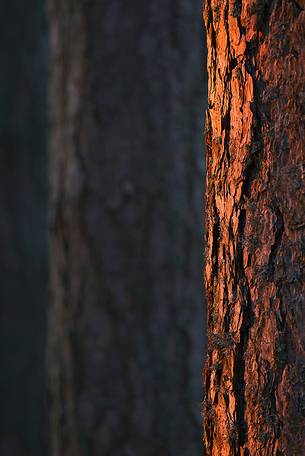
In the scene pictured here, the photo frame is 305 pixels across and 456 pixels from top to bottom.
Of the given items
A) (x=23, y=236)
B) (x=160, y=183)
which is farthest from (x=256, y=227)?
(x=23, y=236)

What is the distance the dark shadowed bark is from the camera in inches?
363

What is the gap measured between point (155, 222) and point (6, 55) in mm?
5894

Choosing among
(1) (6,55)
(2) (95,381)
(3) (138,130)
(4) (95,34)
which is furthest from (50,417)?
(1) (6,55)

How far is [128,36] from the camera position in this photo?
4.23 meters

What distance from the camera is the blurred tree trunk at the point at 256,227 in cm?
159

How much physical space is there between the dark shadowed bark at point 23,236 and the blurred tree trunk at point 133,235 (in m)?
5.03

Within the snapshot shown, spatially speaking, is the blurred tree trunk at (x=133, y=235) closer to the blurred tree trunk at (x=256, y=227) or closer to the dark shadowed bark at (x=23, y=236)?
the blurred tree trunk at (x=256, y=227)

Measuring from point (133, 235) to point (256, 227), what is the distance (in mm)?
2523

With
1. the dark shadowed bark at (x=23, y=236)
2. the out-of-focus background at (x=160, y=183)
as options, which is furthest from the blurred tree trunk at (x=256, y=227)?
the dark shadowed bark at (x=23, y=236)

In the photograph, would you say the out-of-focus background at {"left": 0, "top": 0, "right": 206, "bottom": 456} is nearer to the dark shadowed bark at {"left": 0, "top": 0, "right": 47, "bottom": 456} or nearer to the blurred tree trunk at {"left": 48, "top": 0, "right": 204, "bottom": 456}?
the blurred tree trunk at {"left": 48, "top": 0, "right": 204, "bottom": 456}

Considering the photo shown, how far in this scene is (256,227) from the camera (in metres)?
1.67

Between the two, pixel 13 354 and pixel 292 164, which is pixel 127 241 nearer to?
pixel 292 164

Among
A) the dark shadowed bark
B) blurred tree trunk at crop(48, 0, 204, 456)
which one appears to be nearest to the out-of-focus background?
blurred tree trunk at crop(48, 0, 204, 456)

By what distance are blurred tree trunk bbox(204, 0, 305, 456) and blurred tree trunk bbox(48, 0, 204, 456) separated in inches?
91.1
